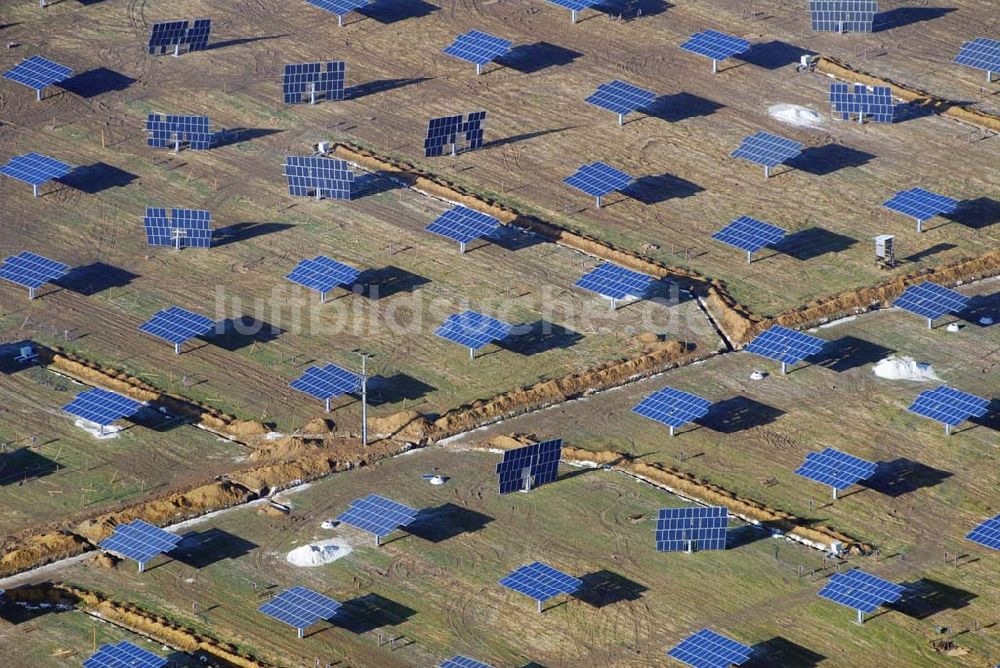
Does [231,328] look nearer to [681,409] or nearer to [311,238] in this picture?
[311,238]

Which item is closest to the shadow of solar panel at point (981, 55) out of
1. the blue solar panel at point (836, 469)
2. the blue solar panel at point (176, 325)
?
the blue solar panel at point (836, 469)

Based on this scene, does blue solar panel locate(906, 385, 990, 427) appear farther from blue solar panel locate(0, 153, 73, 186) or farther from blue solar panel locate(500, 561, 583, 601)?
blue solar panel locate(0, 153, 73, 186)

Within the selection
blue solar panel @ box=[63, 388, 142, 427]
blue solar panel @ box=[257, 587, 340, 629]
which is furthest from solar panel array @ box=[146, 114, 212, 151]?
blue solar panel @ box=[257, 587, 340, 629]

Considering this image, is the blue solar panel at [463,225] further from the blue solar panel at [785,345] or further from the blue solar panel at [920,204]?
the blue solar panel at [920,204]

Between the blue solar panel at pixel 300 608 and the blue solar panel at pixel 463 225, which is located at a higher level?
the blue solar panel at pixel 463 225

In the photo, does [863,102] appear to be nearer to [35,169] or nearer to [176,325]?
[176,325]

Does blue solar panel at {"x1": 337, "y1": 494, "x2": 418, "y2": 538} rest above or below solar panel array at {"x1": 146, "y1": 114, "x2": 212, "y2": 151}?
below
